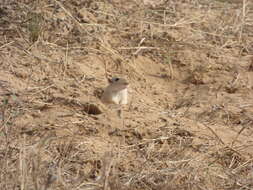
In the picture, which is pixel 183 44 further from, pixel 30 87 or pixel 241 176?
pixel 241 176

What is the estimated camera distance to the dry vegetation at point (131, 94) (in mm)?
3973

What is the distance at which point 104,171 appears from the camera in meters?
3.29

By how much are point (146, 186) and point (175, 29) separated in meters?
3.31

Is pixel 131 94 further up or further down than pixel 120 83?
further down

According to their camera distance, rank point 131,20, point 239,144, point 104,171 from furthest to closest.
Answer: point 131,20 → point 239,144 → point 104,171

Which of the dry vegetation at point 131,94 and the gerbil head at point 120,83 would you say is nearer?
the dry vegetation at point 131,94

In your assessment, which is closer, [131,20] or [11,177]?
[11,177]

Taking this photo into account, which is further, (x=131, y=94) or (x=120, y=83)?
(x=131, y=94)

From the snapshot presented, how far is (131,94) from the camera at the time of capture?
18.4ft

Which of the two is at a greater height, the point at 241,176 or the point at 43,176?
the point at 43,176

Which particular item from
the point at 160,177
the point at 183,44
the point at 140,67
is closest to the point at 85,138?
the point at 160,177

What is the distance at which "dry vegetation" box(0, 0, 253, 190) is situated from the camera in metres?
3.97

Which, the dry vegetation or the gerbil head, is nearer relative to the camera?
the dry vegetation

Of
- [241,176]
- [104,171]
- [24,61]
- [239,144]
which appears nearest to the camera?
[104,171]
